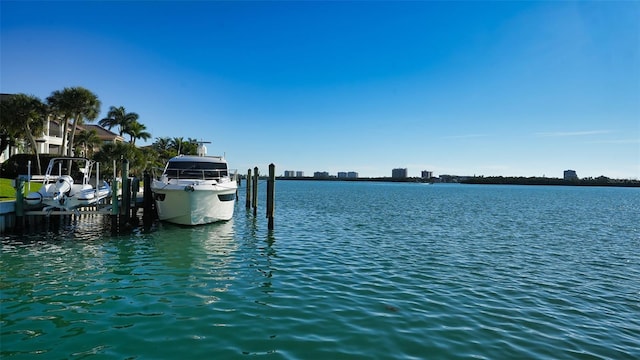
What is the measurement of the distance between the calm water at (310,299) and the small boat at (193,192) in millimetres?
2510

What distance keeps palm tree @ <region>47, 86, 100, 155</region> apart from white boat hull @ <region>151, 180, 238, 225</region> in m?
22.4

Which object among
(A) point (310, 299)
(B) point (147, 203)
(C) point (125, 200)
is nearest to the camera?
(A) point (310, 299)

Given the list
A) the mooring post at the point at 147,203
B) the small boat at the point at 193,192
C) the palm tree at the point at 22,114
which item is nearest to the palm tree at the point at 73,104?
the palm tree at the point at 22,114

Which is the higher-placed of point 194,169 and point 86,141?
point 86,141

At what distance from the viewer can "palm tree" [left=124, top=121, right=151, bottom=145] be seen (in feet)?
194

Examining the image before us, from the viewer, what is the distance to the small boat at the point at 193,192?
19000 mm

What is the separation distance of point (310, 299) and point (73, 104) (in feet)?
123

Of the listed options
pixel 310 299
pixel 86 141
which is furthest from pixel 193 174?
pixel 86 141

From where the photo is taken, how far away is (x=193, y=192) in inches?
745

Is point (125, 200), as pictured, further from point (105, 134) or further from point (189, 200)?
point (105, 134)

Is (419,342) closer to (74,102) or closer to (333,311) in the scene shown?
(333,311)

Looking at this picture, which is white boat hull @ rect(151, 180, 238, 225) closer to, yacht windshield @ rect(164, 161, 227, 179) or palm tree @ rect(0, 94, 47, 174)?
yacht windshield @ rect(164, 161, 227, 179)

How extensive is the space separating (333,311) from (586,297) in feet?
21.4

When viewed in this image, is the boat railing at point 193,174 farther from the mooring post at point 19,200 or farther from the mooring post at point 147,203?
the mooring post at point 19,200
